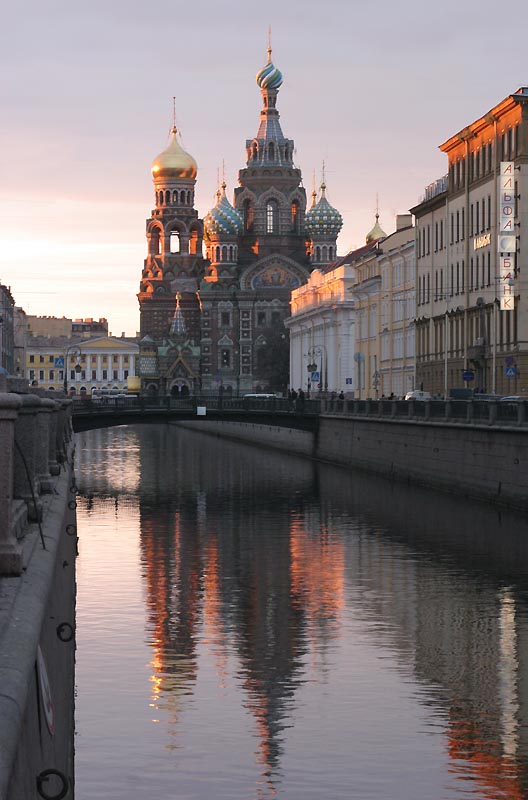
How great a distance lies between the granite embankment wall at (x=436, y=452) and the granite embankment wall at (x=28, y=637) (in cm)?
2992

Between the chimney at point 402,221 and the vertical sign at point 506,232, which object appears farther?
the chimney at point 402,221

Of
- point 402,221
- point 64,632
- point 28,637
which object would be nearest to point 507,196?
point 402,221

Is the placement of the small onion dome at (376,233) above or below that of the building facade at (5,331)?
above

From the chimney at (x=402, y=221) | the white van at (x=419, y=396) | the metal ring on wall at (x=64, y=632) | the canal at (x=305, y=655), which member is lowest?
the canal at (x=305, y=655)

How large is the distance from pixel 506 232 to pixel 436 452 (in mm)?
19122

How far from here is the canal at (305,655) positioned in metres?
18.0

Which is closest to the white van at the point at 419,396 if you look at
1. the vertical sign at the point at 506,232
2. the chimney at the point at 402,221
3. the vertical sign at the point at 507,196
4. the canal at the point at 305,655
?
the vertical sign at the point at 506,232

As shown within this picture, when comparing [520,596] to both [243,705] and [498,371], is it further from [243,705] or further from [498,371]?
[498,371]

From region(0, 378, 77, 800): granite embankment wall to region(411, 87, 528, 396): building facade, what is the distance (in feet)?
165

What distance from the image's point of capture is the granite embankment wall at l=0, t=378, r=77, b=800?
8.93 meters

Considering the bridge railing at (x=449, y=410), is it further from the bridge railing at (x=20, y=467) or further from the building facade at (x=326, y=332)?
the building facade at (x=326, y=332)

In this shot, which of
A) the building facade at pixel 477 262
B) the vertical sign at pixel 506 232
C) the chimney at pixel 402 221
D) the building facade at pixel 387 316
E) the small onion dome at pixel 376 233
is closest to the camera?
the vertical sign at pixel 506 232

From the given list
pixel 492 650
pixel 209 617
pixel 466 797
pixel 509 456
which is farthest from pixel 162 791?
pixel 509 456

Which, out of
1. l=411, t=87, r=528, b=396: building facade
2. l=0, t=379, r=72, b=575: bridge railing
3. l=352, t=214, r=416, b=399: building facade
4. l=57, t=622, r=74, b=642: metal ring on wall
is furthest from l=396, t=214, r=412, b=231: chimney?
l=57, t=622, r=74, b=642: metal ring on wall
